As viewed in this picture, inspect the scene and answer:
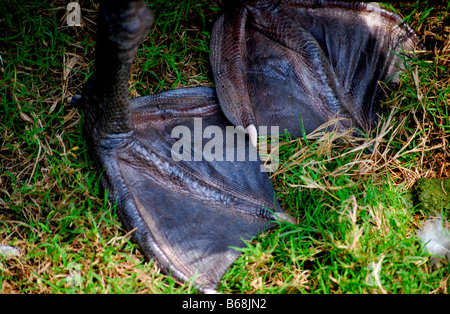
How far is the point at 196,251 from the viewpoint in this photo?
7.57 ft

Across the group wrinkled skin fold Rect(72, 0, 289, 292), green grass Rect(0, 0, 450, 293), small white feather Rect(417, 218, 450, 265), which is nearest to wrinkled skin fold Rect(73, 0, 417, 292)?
wrinkled skin fold Rect(72, 0, 289, 292)

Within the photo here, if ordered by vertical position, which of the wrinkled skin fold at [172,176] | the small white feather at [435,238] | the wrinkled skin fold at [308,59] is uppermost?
the wrinkled skin fold at [308,59]

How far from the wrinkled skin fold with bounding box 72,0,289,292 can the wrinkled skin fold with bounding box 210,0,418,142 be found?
0.34 meters

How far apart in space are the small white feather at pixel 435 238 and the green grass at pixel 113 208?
0.20 ft

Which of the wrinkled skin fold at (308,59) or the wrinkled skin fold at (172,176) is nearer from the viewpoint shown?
the wrinkled skin fold at (172,176)

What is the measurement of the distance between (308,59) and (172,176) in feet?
4.15

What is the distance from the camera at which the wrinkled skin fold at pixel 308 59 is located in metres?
2.84

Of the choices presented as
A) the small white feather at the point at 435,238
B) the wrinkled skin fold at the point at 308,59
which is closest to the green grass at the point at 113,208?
the small white feather at the point at 435,238

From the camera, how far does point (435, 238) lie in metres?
2.41

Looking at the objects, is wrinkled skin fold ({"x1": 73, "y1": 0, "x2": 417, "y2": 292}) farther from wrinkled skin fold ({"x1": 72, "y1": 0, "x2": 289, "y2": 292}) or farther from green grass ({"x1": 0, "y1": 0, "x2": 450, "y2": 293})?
green grass ({"x1": 0, "y1": 0, "x2": 450, "y2": 293})

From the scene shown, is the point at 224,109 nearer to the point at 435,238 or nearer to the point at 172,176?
the point at 172,176

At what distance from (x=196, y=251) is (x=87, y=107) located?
3.58 ft

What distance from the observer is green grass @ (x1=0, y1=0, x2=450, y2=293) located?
2.25m

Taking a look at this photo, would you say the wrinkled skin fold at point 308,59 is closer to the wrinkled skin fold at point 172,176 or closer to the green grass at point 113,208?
the green grass at point 113,208
